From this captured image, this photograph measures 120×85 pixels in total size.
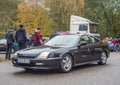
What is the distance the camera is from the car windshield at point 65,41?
11637mm

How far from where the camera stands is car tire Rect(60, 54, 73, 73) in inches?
420

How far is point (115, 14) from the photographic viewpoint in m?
44.4

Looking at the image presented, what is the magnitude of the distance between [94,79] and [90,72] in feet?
5.18

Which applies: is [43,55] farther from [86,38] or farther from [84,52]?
[86,38]

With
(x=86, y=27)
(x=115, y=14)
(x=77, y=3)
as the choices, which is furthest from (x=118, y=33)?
(x=86, y=27)

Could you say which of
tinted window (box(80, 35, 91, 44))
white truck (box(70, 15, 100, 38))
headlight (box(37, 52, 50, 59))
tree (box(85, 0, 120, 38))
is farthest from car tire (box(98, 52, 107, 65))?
tree (box(85, 0, 120, 38))

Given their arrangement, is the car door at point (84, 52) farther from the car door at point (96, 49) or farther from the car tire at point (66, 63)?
the car tire at point (66, 63)

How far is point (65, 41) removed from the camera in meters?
11.9

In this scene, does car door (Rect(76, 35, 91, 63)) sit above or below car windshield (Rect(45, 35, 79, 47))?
below

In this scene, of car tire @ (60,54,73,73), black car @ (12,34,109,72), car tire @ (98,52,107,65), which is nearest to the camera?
black car @ (12,34,109,72)

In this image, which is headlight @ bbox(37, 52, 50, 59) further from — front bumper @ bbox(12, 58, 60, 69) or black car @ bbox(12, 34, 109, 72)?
front bumper @ bbox(12, 58, 60, 69)

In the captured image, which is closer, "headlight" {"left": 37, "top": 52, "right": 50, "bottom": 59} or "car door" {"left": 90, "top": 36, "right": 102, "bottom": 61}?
"headlight" {"left": 37, "top": 52, "right": 50, "bottom": 59}

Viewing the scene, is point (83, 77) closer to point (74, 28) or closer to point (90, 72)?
point (90, 72)

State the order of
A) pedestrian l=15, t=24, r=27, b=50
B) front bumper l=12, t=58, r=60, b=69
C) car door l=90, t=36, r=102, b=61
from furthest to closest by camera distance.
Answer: pedestrian l=15, t=24, r=27, b=50 < car door l=90, t=36, r=102, b=61 < front bumper l=12, t=58, r=60, b=69
